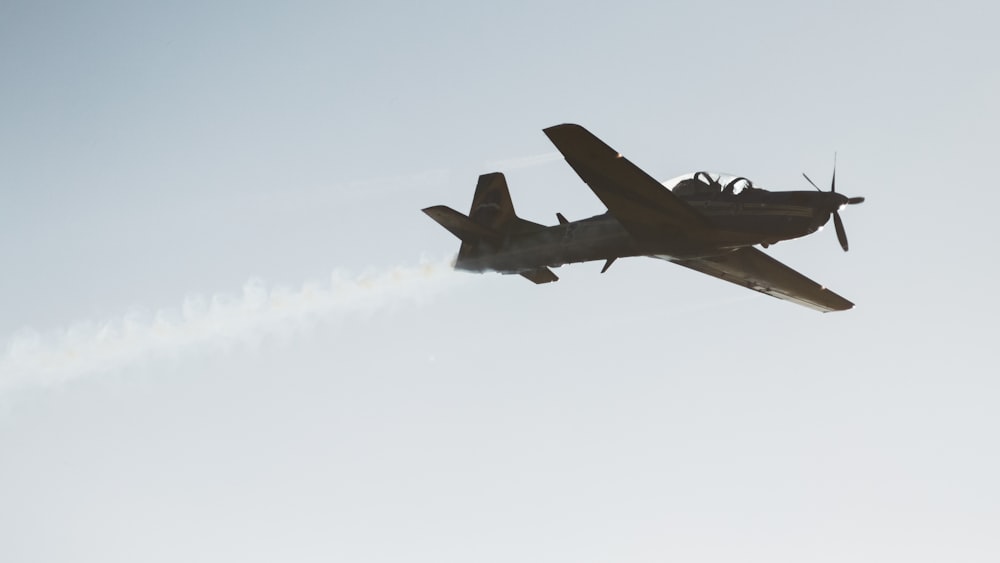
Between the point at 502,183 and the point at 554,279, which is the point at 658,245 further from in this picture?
the point at 502,183

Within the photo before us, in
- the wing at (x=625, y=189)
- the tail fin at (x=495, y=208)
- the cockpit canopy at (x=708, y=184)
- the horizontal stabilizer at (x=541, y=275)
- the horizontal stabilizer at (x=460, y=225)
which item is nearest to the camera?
the wing at (x=625, y=189)

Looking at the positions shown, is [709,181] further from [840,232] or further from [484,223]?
[484,223]

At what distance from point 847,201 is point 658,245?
4748mm

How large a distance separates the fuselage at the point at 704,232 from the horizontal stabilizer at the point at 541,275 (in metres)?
0.22

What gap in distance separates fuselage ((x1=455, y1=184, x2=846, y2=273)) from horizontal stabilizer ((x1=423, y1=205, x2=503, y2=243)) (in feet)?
3.29

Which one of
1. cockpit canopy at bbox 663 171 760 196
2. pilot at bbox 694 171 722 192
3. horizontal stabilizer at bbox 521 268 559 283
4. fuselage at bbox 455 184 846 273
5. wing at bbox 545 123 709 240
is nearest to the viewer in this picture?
wing at bbox 545 123 709 240

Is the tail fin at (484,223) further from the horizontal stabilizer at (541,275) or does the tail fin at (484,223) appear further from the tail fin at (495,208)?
the horizontal stabilizer at (541,275)

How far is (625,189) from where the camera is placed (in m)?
23.4

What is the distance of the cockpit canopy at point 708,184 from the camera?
23.7 metres

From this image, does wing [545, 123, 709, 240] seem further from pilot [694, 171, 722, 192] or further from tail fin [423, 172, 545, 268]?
tail fin [423, 172, 545, 268]

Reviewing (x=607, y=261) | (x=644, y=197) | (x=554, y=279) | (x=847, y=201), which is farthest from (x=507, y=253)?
(x=847, y=201)

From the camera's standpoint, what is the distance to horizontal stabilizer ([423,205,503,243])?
28.4 meters

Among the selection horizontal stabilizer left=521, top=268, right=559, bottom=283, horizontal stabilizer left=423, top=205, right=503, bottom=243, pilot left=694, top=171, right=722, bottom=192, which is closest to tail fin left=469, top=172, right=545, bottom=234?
horizontal stabilizer left=423, top=205, right=503, bottom=243

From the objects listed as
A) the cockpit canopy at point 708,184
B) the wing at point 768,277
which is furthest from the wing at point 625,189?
the wing at point 768,277
